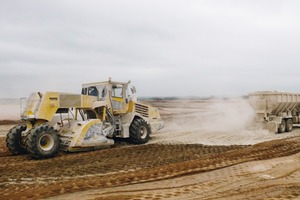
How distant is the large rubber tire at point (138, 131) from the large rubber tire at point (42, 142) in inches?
146

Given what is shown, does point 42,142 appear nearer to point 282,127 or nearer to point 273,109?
point 273,109

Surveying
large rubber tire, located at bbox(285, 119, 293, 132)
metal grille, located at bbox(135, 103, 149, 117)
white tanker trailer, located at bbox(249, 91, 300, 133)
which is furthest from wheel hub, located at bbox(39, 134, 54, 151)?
large rubber tire, located at bbox(285, 119, 293, 132)

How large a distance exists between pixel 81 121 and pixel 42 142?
1698mm

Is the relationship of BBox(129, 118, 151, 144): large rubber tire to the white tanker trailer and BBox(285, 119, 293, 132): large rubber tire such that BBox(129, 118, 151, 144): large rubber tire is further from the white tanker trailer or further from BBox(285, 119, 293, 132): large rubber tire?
BBox(285, 119, 293, 132): large rubber tire

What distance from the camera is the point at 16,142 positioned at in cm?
1163

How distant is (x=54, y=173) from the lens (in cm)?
875

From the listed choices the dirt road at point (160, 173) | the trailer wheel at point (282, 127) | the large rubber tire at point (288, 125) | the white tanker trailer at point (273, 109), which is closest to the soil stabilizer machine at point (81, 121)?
the dirt road at point (160, 173)

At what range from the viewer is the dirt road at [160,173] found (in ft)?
22.1

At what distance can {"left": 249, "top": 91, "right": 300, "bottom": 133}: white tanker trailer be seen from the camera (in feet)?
57.1

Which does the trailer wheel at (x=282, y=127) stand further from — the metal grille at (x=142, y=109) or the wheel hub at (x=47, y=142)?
the wheel hub at (x=47, y=142)

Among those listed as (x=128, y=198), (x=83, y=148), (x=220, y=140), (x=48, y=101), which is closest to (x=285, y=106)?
(x=220, y=140)

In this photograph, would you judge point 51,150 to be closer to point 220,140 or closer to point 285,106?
point 220,140

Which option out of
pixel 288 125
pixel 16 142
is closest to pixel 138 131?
pixel 16 142

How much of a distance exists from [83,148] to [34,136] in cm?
201
